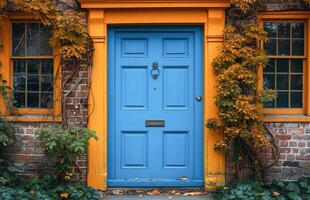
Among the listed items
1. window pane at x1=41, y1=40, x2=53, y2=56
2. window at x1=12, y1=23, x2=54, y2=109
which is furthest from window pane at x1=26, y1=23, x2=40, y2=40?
window pane at x1=41, y1=40, x2=53, y2=56

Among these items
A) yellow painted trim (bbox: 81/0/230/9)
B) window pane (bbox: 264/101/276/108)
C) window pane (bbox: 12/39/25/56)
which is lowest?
window pane (bbox: 264/101/276/108)

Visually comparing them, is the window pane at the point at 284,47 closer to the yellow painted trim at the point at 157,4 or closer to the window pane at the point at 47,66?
the yellow painted trim at the point at 157,4

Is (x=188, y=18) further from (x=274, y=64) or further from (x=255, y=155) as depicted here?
(x=255, y=155)

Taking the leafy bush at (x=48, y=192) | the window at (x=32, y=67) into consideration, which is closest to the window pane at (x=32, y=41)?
the window at (x=32, y=67)

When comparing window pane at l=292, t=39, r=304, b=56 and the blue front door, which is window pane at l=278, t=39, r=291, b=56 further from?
the blue front door

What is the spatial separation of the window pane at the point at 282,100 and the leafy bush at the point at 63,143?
9.29 feet

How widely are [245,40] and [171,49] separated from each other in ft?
3.64

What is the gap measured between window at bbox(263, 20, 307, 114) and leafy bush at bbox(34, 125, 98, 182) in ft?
9.22

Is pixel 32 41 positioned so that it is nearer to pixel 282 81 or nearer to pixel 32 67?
pixel 32 67

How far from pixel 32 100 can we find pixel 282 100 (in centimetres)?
381

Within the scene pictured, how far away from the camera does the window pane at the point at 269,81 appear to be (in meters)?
7.23

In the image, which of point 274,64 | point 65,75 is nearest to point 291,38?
point 274,64

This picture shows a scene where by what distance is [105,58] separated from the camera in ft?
23.1

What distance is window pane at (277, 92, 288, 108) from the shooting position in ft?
23.8
